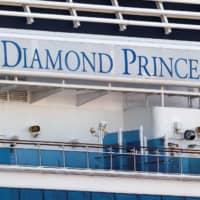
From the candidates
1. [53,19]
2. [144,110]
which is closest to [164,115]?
[144,110]

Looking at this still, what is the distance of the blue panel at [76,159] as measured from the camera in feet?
154

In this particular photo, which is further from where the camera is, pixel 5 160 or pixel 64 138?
pixel 64 138

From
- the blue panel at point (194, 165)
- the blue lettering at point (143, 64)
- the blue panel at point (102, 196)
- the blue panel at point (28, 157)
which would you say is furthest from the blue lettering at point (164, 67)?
the blue panel at point (28, 157)

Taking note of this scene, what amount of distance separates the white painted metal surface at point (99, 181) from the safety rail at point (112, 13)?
178 inches

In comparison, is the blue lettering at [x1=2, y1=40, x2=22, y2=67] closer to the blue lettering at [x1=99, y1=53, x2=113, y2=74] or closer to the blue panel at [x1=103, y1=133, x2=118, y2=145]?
the blue lettering at [x1=99, y1=53, x2=113, y2=74]

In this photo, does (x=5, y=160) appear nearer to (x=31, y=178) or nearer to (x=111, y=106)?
(x=31, y=178)

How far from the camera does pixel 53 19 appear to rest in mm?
49594

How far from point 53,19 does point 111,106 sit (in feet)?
8.80

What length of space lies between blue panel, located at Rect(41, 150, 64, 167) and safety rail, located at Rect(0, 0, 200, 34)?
3.96 meters

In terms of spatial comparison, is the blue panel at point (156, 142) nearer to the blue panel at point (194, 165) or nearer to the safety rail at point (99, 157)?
the safety rail at point (99, 157)

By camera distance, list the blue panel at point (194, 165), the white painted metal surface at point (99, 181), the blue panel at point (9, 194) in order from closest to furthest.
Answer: the blue panel at point (9, 194) → the white painted metal surface at point (99, 181) → the blue panel at point (194, 165)

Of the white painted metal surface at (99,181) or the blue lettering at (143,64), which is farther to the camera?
the blue lettering at (143,64)

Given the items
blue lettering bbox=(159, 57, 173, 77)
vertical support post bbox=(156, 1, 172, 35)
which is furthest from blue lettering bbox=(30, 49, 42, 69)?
vertical support post bbox=(156, 1, 172, 35)

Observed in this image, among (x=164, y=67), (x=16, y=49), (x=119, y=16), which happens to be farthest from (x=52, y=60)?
(x=164, y=67)
